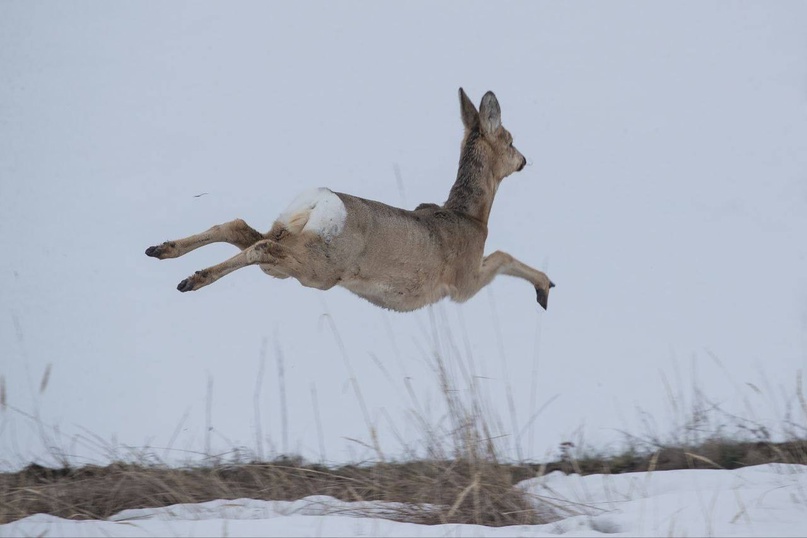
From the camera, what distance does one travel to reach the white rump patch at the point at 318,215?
6.81 meters

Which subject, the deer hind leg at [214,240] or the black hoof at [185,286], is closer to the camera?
the black hoof at [185,286]

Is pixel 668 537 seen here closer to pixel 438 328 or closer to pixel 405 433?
pixel 438 328

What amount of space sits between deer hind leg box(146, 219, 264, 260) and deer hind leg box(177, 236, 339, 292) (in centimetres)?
28

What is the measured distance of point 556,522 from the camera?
5090 mm

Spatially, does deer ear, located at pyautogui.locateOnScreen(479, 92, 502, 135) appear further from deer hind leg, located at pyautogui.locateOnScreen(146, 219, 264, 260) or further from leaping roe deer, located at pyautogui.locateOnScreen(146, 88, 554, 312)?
deer hind leg, located at pyautogui.locateOnScreen(146, 219, 264, 260)

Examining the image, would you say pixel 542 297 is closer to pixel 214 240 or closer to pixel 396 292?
pixel 396 292

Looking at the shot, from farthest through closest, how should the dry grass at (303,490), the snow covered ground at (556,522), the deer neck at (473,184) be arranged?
1. the deer neck at (473,184)
2. the dry grass at (303,490)
3. the snow covered ground at (556,522)

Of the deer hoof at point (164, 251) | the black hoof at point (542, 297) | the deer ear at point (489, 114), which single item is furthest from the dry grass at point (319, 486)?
the deer ear at point (489, 114)

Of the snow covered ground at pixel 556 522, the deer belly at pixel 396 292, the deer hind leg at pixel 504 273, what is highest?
the deer hind leg at pixel 504 273

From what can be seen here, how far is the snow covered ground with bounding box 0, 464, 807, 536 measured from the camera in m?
4.68

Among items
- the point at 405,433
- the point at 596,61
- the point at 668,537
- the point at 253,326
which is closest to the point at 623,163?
the point at 596,61

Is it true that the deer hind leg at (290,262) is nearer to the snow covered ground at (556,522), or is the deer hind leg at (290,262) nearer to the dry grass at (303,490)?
the dry grass at (303,490)

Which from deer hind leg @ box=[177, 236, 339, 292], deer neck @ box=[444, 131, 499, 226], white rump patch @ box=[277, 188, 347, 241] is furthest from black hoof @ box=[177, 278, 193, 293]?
deer neck @ box=[444, 131, 499, 226]

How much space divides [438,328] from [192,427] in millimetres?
2395
